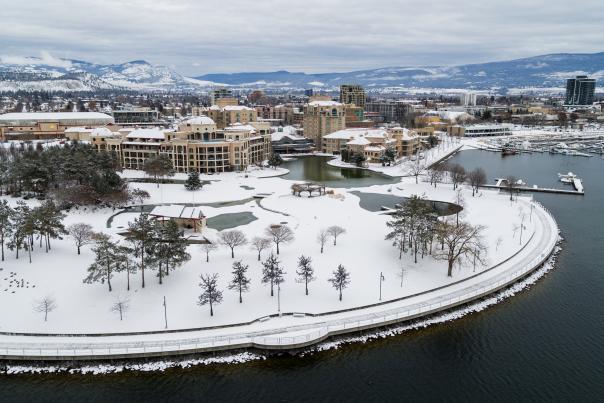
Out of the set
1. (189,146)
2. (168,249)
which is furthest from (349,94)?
(168,249)

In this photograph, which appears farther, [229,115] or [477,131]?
[477,131]

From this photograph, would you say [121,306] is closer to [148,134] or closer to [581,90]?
[148,134]

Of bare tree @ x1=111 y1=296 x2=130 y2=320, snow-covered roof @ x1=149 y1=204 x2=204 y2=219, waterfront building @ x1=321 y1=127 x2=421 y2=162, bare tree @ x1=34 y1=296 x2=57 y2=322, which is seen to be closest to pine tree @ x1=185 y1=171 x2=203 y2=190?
snow-covered roof @ x1=149 y1=204 x2=204 y2=219

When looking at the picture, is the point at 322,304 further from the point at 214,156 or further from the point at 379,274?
the point at 214,156

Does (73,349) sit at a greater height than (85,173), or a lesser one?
lesser

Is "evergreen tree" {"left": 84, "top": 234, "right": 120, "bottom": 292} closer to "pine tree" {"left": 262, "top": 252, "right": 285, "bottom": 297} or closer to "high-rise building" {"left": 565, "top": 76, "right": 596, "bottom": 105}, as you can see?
"pine tree" {"left": 262, "top": 252, "right": 285, "bottom": 297}

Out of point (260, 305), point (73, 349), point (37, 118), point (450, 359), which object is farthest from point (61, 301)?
point (37, 118)

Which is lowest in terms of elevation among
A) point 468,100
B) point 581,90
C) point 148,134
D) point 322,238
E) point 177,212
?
point 322,238
